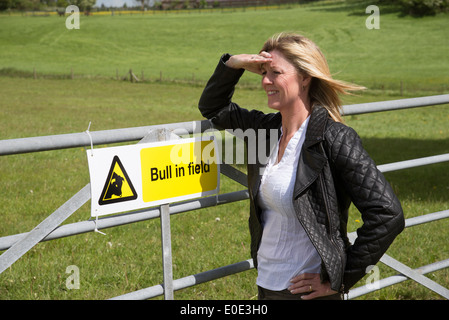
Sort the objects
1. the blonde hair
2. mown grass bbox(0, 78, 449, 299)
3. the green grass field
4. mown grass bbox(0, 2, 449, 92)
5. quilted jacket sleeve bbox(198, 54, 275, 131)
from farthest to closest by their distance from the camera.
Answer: mown grass bbox(0, 2, 449, 92), the green grass field, mown grass bbox(0, 78, 449, 299), quilted jacket sleeve bbox(198, 54, 275, 131), the blonde hair

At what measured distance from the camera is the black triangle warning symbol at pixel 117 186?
2.07m

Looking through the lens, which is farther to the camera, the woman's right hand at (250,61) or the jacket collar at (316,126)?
the woman's right hand at (250,61)

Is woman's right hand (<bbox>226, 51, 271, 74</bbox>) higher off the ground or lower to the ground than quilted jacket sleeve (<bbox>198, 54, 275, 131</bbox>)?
higher

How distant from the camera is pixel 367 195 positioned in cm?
201

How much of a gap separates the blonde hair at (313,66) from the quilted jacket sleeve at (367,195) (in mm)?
223

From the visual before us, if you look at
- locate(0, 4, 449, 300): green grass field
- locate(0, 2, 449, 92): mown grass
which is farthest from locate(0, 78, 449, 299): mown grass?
locate(0, 2, 449, 92): mown grass

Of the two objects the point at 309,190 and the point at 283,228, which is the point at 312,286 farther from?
the point at 309,190

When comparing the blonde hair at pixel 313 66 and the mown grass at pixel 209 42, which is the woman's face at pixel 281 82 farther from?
the mown grass at pixel 209 42

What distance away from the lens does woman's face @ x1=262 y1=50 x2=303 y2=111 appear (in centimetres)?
221

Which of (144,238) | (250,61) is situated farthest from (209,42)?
(250,61)

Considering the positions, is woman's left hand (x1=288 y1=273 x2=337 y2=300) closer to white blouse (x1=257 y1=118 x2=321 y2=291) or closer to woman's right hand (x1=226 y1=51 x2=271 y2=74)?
white blouse (x1=257 y1=118 x2=321 y2=291)

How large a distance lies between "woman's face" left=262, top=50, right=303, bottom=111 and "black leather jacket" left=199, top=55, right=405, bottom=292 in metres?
0.12

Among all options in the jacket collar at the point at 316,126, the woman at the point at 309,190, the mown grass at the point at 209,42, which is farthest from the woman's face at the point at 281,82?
the mown grass at the point at 209,42
